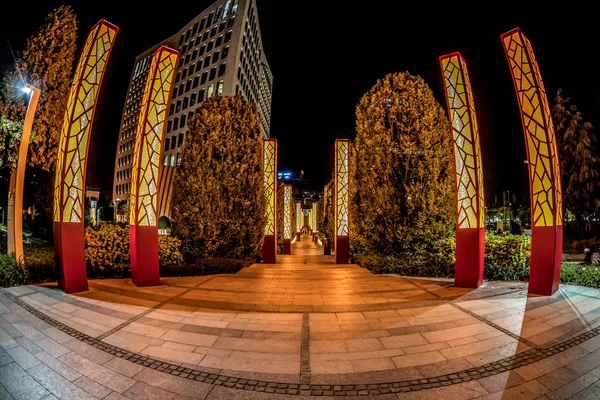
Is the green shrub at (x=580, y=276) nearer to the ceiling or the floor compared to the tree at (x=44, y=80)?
nearer to the floor

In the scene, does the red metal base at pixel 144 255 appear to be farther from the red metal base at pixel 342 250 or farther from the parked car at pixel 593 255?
the parked car at pixel 593 255

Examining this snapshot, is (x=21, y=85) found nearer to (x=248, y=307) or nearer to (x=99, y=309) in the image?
(x=99, y=309)

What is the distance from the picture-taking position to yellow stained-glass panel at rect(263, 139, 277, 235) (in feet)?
48.1

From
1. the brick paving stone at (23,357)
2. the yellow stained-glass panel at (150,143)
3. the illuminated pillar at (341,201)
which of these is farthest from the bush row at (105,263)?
the illuminated pillar at (341,201)

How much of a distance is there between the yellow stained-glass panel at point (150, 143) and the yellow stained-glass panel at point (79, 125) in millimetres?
1117

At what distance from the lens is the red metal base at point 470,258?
778 centimetres

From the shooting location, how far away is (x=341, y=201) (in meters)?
14.8

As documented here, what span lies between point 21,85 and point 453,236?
51.8ft

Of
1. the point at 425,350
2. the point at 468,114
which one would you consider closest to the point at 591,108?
the point at 468,114

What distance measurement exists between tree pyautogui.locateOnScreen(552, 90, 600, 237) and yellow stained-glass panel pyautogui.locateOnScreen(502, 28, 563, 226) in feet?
69.4

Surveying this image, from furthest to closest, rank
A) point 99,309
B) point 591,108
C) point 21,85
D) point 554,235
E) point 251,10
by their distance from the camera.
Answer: point 251,10
point 591,108
point 21,85
point 554,235
point 99,309

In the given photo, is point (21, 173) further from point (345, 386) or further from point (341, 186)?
point (341, 186)

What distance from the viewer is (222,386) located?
3.27 meters

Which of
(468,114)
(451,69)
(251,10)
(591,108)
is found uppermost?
(251,10)
